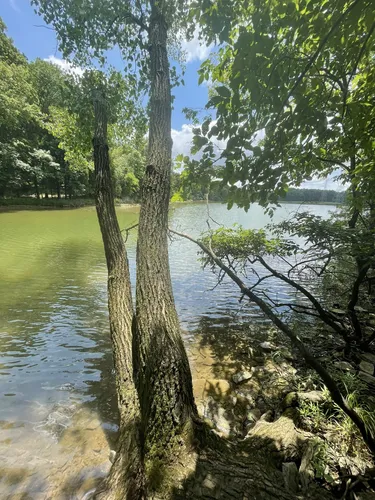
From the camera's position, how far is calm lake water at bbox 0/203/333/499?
7.48 feet

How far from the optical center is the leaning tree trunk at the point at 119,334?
1.49m

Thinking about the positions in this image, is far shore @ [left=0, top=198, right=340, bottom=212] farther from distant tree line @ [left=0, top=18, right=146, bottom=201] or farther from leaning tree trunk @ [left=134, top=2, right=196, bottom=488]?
leaning tree trunk @ [left=134, top=2, right=196, bottom=488]

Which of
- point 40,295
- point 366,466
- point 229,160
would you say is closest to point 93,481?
point 366,466

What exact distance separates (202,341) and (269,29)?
439cm

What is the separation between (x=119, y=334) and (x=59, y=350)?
86.9 inches

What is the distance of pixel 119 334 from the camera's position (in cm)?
246

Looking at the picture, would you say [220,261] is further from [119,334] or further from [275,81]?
[275,81]

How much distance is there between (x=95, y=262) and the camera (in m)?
8.94

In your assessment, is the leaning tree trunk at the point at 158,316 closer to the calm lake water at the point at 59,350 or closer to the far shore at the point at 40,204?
the calm lake water at the point at 59,350

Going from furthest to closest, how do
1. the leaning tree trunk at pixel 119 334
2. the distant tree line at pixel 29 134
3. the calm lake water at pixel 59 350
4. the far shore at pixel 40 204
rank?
the far shore at pixel 40 204
the distant tree line at pixel 29 134
the calm lake water at pixel 59 350
the leaning tree trunk at pixel 119 334

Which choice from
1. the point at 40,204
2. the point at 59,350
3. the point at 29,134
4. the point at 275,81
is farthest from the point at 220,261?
the point at 29,134

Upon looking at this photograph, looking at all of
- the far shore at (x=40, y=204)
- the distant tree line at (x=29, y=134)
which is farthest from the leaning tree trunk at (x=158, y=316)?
the far shore at (x=40, y=204)

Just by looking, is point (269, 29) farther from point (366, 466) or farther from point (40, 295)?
point (40, 295)

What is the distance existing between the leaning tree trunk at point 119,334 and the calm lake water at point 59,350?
758 mm
